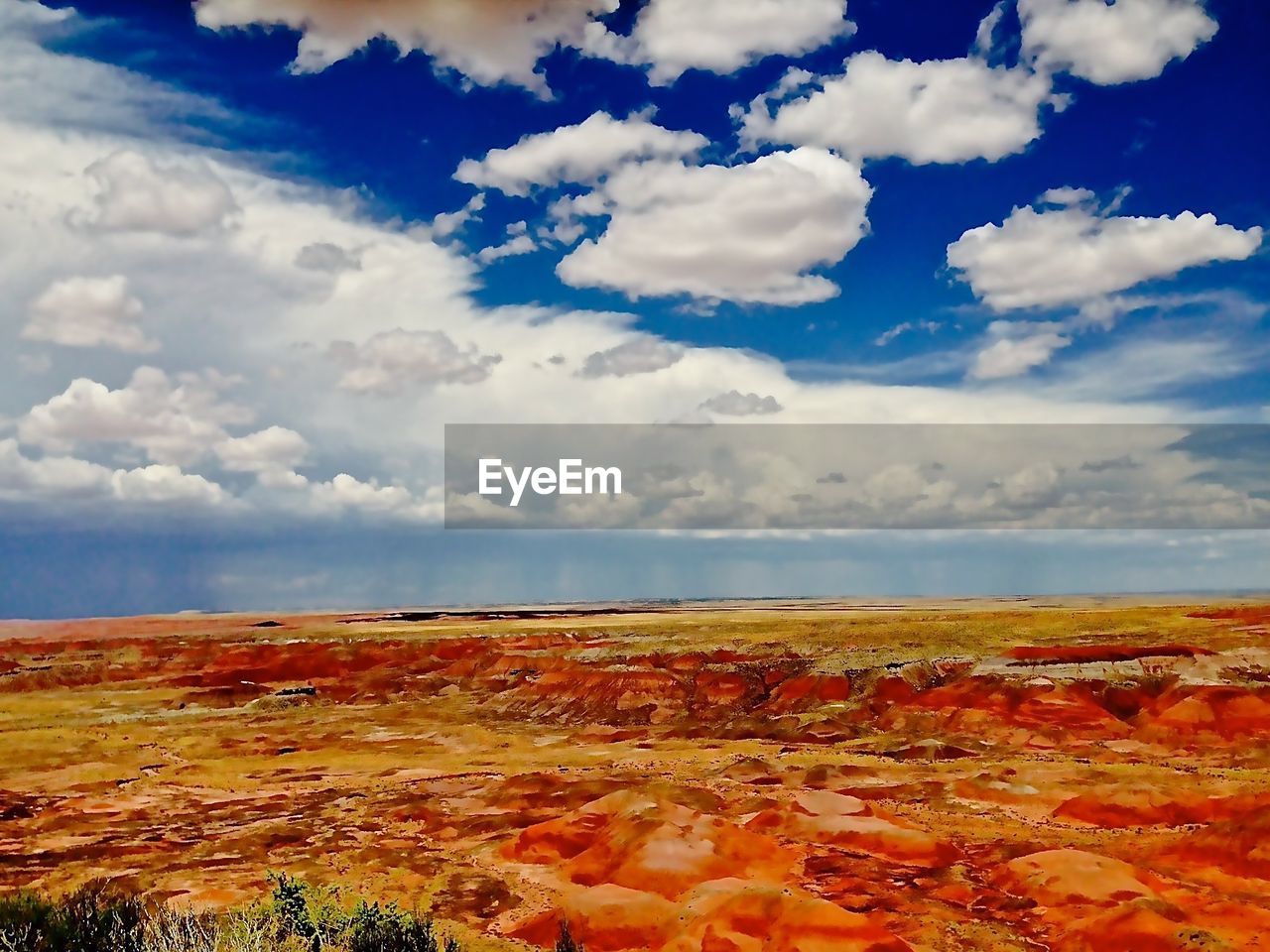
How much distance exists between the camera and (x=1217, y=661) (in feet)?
145

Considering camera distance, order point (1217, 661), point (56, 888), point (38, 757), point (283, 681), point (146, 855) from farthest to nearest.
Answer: point (283, 681) < point (1217, 661) < point (38, 757) < point (146, 855) < point (56, 888)

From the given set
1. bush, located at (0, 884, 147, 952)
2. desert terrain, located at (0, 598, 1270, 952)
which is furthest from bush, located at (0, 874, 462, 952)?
desert terrain, located at (0, 598, 1270, 952)

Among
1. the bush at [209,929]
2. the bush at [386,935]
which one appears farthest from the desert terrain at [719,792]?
the bush at [386,935]

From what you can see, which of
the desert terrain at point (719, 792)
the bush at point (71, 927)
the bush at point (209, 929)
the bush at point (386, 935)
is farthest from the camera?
the desert terrain at point (719, 792)

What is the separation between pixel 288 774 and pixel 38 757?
12.9m

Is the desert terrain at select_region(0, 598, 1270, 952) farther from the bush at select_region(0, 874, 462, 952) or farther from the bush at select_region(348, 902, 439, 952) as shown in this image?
the bush at select_region(348, 902, 439, 952)

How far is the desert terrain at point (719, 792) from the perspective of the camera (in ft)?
57.2


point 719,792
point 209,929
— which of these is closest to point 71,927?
point 209,929

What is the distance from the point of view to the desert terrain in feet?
57.2

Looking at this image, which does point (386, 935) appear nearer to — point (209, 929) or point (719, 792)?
point (209, 929)

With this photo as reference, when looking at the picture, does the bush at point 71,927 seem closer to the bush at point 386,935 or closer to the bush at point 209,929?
the bush at point 209,929

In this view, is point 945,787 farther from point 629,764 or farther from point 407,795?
point 407,795

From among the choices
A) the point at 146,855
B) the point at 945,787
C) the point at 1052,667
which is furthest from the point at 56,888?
the point at 1052,667

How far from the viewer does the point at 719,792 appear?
28.5 m
